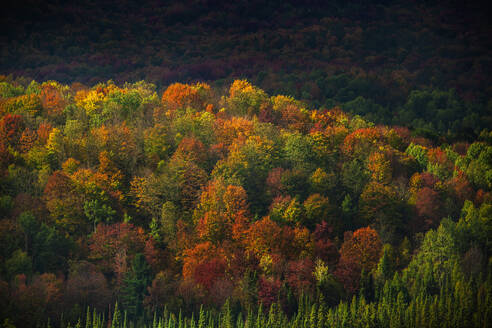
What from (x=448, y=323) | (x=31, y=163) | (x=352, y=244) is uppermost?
(x=31, y=163)

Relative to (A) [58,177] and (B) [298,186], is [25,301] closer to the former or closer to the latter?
(A) [58,177]

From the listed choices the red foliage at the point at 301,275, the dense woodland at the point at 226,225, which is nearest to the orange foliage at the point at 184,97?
the dense woodland at the point at 226,225

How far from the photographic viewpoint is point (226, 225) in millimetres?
120875

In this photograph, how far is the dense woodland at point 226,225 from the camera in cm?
10712

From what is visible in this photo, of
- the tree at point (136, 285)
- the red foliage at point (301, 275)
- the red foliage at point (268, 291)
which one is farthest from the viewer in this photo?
the red foliage at point (301, 275)

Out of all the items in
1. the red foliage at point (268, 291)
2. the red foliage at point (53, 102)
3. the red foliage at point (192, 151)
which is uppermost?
the red foliage at point (53, 102)

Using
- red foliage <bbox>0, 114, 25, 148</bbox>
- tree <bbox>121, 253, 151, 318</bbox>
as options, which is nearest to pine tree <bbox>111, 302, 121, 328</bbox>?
tree <bbox>121, 253, 151, 318</bbox>

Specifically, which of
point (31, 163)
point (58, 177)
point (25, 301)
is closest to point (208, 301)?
point (25, 301)

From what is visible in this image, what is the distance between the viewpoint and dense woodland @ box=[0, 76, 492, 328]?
351 feet

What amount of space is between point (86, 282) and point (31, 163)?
104 ft

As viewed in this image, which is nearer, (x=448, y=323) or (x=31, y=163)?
(x=448, y=323)

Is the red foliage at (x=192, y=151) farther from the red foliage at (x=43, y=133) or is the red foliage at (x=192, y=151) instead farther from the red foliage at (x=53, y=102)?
the red foliage at (x=53, y=102)

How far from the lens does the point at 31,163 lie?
129500 millimetres

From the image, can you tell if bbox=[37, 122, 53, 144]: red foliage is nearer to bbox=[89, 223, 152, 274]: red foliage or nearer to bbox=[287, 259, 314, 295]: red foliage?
bbox=[89, 223, 152, 274]: red foliage
